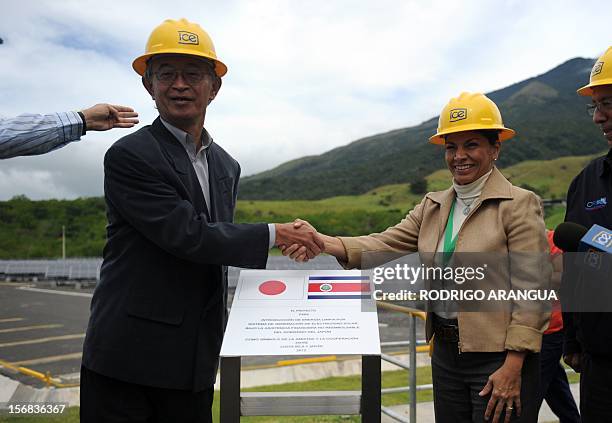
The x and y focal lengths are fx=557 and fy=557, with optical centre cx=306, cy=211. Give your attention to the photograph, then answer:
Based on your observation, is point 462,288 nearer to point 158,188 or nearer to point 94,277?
point 158,188

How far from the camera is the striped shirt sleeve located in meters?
2.42

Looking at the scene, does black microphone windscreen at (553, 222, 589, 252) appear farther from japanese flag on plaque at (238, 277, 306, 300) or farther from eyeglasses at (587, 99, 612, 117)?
japanese flag on plaque at (238, 277, 306, 300)

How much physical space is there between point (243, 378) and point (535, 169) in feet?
273

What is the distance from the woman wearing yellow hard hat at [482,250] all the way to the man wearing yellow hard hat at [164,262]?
0.48 metres

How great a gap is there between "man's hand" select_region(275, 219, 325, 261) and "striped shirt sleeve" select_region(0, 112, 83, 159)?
106cm

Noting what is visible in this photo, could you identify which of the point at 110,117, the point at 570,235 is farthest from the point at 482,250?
the point at 110,117

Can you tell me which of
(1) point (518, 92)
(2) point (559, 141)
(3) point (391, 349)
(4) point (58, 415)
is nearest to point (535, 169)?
(2) point (559, 141)

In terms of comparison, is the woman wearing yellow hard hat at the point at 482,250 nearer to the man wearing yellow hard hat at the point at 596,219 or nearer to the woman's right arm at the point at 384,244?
the woman's right arm at the point at 384,244

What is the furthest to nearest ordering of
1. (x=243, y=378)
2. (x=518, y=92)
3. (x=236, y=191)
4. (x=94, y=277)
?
(x=518, y=92), (x=94, y=277), (x=243, y=378), (x=236, y=191)

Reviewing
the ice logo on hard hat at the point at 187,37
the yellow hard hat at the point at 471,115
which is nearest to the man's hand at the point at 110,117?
the ice logo on hard hat at the point at 187,37

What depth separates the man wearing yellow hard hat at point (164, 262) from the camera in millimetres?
2324

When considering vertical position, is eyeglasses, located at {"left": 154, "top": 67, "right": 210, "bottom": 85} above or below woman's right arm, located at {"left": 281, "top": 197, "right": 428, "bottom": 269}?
above

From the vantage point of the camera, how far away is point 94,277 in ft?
87.1

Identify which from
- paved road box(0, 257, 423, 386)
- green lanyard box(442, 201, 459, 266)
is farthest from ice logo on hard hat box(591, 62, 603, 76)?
paved road box(0, 257, 423, 386)
